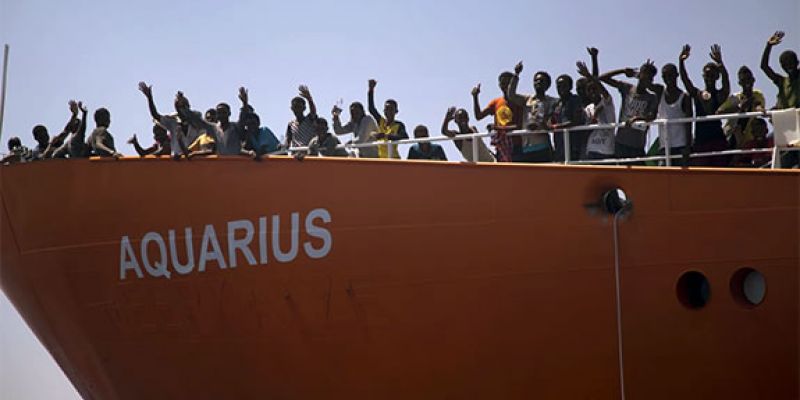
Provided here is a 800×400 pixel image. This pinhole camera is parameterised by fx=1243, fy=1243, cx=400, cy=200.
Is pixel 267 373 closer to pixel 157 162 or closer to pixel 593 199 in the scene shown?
pixel 157 162

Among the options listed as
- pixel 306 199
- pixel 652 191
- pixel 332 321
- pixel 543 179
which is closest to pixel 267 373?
pixel 332 321

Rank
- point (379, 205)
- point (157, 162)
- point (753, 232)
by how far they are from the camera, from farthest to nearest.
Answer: point (157, 162), point (379, 205), point (753, 232)

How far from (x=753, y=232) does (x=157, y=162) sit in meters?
6.04

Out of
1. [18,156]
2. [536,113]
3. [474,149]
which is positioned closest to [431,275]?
[474,149]

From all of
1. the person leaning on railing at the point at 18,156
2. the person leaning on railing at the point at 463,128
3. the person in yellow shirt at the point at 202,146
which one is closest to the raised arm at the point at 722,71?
the person leaning on railing at the point at 463,128

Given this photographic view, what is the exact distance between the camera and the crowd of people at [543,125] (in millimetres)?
11992

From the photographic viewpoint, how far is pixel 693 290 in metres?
11.5

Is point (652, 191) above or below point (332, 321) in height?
above

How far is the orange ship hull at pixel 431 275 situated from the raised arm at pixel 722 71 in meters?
1.11

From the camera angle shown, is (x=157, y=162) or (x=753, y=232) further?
(x=157, y=162)

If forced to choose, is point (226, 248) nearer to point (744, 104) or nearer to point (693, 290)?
point (693, 290)


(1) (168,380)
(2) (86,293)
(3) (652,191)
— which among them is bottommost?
(1) (168,380)

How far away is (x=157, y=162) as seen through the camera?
42.7 ft

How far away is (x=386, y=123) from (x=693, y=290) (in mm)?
4098
